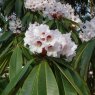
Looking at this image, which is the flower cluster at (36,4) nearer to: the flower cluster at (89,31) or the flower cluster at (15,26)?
the flower cluster at (15,26)

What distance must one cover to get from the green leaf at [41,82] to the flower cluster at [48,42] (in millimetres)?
123

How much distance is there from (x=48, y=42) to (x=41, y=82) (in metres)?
0.28

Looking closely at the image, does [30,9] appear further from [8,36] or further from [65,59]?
[65,59]

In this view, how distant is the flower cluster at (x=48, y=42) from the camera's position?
7.35ft

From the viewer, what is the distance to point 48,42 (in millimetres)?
2236

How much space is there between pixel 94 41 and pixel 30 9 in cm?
200

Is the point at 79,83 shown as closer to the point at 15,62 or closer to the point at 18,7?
the point at 15,62

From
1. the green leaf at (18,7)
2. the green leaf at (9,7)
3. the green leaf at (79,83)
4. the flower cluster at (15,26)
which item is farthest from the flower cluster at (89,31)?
the green leaf at (9,7)

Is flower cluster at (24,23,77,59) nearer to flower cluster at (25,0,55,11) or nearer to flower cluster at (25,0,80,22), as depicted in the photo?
flower cluster at (25,0,80,22)

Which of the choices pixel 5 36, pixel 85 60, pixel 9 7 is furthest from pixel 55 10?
pixel 9 7

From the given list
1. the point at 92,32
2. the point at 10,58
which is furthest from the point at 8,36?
the point at 10,58

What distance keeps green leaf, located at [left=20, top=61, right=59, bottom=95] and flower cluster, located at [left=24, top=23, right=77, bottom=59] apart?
12cm

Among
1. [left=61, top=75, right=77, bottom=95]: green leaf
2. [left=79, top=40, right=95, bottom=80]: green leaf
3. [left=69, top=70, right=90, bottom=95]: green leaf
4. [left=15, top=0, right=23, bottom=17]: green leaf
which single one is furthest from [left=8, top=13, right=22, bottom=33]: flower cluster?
[left=61, top=75, right=77, bottom=95]: green leaf

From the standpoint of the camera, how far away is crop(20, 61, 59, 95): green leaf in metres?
2.04
